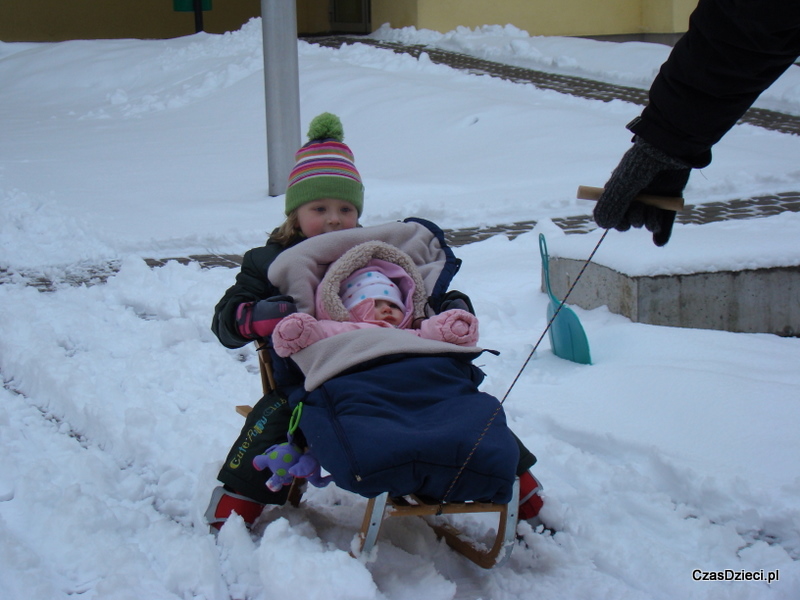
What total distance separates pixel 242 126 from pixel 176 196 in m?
3.22

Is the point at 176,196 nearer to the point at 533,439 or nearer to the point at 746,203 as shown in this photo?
→ the point at 746,203

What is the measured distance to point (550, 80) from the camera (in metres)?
12.0

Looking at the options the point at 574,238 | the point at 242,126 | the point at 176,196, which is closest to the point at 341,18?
the point at 242,126

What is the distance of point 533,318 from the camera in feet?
14.9

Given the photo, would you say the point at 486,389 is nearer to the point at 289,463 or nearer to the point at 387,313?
the point at 387,313

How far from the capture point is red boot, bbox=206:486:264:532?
2.52 metres

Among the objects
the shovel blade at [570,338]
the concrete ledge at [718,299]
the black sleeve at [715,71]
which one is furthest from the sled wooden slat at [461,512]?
the concrete ledge at [718,299]

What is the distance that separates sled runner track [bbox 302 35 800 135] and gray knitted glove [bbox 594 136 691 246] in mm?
8053

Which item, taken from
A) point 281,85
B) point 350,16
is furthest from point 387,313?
point 350,16

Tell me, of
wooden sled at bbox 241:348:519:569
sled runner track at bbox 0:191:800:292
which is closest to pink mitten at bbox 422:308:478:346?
wooden sled at bbox 241:348:519:569

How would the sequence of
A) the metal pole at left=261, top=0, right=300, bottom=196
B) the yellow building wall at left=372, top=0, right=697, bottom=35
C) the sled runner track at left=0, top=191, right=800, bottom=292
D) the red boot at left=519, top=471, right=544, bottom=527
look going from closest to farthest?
the red boot at left=519, top=471, right=544, bottom=527 → the sled runner track at left=0, top=191, right=800, bottom=292 → the metal pole at left=261, top=0, right=300, bottom=196 → the yellow building wall at left=372, top=0, right=697, bottom=35

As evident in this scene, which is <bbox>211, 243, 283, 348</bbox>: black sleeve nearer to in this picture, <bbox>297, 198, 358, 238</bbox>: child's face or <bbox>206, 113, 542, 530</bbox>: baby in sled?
<bbox>206, 113, 542, 530</bbox>: baby in sled

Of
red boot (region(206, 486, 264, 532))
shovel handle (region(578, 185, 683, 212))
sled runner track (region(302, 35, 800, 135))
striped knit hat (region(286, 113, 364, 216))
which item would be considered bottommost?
sled runner track (region(302, 35, 800, 135))

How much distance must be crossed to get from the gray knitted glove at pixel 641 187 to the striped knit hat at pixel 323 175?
3.30 feet
